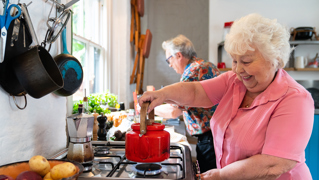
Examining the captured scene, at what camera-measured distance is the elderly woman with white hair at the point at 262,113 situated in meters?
1.15

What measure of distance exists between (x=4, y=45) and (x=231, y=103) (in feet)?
3.56

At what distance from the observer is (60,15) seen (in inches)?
55.4

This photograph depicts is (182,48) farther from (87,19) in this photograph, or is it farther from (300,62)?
(300,62)

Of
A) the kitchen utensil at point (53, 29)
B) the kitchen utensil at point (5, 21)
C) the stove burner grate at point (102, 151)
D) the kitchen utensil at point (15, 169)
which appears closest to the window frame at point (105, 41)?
the kitchen utensil at point (53, 29)

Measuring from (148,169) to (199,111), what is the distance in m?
0.99

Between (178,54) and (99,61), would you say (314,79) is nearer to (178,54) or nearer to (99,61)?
(178,54)

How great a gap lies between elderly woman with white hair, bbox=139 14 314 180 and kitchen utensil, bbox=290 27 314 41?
3.00 m

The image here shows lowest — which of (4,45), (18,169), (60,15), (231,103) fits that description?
(18,169)

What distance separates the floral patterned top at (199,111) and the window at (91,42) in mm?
1122

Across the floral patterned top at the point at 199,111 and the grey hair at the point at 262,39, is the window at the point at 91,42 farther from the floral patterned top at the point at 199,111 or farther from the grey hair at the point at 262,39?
the grey hair at the point at 262,39

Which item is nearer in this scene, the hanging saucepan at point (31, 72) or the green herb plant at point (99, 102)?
the hanging saucepan at point (31, 72)

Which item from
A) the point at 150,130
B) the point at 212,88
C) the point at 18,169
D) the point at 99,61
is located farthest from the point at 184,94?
the point at 99,61

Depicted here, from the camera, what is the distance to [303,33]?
3885mm

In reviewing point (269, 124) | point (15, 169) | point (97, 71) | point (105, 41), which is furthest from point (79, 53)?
point (269, 124)
